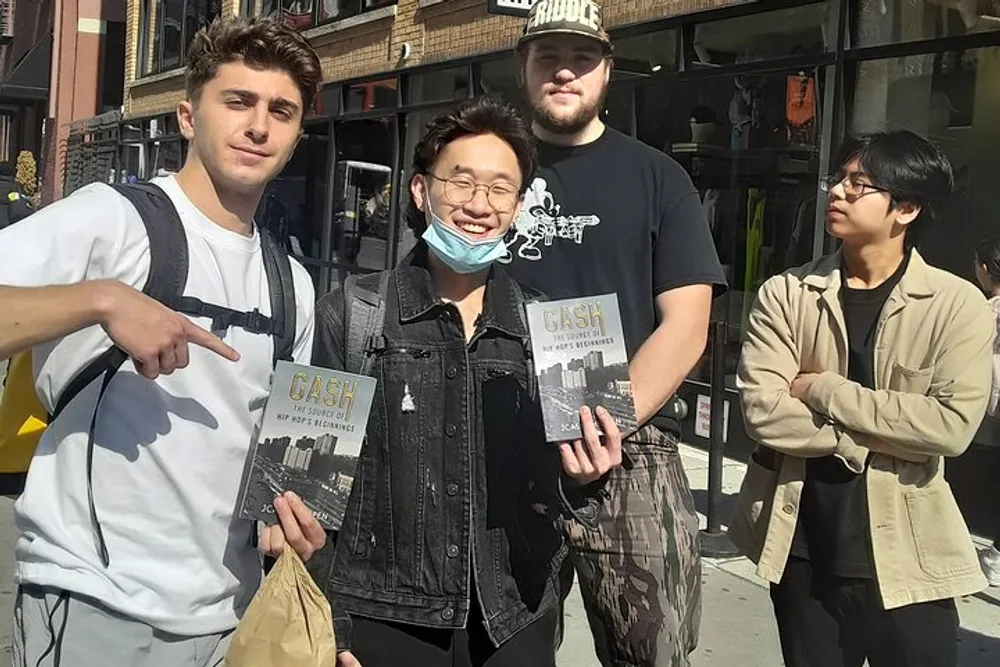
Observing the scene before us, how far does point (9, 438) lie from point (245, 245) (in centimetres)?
60

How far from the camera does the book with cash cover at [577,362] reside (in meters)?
2.00

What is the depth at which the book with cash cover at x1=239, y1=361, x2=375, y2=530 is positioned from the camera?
73.5 inches

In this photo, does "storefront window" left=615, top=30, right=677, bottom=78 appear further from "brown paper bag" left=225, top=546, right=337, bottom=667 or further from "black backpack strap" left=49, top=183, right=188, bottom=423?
"brown paper bag" left=225, top=546, right=337, bottom=667

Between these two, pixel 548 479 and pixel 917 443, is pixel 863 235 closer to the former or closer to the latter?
pixel 917 443

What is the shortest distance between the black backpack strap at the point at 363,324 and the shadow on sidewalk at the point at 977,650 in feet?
11.3

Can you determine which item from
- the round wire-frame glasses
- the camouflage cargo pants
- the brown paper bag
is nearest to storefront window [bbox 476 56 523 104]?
the camouflage cargo pants

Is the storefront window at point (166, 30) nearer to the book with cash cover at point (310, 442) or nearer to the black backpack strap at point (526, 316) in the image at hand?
the black backpack strap at point (526, 316)

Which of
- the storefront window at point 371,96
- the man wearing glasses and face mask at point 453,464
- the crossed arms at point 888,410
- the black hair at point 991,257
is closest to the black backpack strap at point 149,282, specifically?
the man wearing glasses and face mask at point 453,464

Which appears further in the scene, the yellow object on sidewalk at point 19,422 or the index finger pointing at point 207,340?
the yellow object on sidewalk at point 19,422

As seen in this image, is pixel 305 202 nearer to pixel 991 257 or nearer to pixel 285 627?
pixel 991 257

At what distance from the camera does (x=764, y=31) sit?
24.8 ft

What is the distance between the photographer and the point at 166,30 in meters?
20.9

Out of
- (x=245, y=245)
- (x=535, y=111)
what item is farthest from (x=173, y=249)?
(x=535, y=111)

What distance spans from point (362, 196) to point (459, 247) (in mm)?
11096
